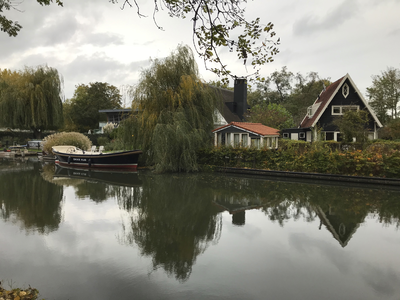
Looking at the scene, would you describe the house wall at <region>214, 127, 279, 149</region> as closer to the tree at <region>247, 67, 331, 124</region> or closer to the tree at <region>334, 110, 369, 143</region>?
the tree at <region>334, 110, 369, 143</region>

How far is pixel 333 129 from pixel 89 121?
125ft

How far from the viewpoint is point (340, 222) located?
8.66 m

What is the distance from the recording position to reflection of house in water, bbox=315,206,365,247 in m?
7.49

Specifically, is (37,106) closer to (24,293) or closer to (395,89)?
(24,293)

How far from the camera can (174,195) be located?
39.6 feet

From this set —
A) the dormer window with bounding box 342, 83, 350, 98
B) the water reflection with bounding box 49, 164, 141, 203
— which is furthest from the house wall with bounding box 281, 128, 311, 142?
the water reflection with bounding box 49, 164, 141, 203

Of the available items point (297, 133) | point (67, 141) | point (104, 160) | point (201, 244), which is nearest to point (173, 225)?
point (201, 244)

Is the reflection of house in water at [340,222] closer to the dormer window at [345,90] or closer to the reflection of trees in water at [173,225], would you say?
the reflection of trees in water at [173,225]

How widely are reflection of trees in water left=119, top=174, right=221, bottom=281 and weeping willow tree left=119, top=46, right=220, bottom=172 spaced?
5.02 metres

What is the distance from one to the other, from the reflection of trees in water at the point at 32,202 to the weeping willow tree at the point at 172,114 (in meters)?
5.96

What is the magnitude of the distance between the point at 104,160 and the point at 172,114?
17.4 ft

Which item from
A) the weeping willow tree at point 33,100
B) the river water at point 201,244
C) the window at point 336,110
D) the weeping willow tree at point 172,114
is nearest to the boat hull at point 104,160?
the weeping willow tree at point 172,114

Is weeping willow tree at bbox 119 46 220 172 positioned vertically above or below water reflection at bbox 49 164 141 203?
above

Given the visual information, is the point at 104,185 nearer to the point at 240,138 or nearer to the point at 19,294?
the point at 240,138
